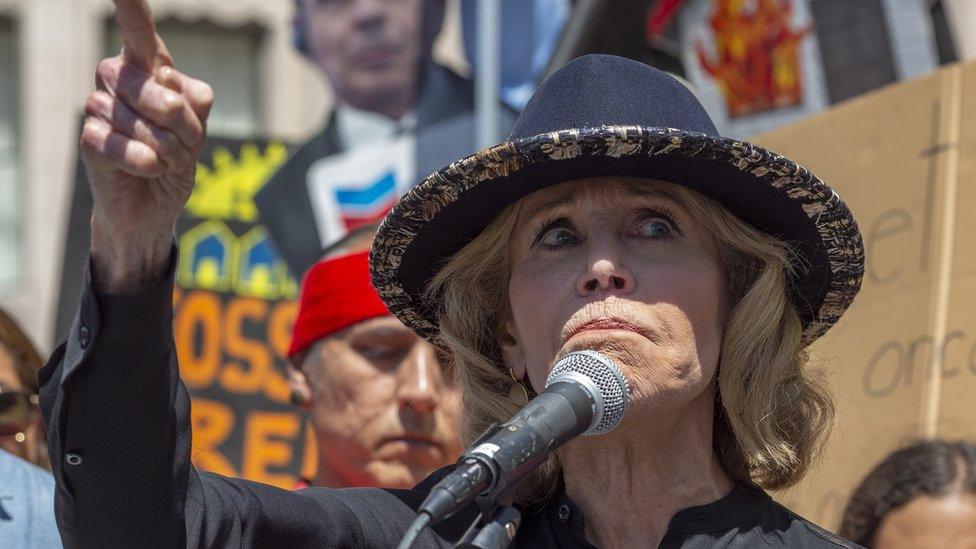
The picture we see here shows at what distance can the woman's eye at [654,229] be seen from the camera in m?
2.44

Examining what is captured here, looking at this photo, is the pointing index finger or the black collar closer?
the pointing index finger

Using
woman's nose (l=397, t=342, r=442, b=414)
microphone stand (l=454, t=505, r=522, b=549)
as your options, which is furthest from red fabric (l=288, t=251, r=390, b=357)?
microphone stand (l=454, t=505, r=522, b=549)

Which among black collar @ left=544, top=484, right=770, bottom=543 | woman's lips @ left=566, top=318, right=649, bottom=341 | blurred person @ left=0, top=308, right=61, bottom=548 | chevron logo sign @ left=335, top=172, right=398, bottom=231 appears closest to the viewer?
woman's lips @ left=566, top=318, right=649, bottom=341

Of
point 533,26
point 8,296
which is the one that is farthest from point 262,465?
point 8,296

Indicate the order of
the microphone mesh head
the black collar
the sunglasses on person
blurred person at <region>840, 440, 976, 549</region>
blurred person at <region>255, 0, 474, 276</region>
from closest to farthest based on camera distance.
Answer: the microphone mesh head → the black collar → the sunglasses on person → blurred person at <region>840, 440, 976, 549</region> → blurred person at <region>255, 0, 474, 276</region>

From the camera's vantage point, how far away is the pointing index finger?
70.4 inches

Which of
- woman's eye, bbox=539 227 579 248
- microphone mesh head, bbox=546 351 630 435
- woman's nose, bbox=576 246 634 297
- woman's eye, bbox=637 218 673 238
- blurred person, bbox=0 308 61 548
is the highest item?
woman's eye, bbox=637 218 673 238

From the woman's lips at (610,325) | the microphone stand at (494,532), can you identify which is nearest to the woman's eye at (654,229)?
the woman's lips at (610,325)

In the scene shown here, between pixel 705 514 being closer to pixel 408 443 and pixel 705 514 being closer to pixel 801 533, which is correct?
pixel 801 533

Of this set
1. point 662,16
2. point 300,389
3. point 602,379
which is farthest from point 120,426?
point 662,16

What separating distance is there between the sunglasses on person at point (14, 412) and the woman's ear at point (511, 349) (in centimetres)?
125

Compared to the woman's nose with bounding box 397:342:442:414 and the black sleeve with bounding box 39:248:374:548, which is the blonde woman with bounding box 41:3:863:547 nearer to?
the black sleeve with bounding box 39:248:374:548

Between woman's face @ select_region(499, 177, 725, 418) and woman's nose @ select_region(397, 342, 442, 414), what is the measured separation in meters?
1.37

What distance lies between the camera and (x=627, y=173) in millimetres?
2441
